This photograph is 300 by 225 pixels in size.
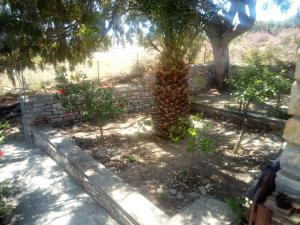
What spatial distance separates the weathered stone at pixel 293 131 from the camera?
6.17 ft

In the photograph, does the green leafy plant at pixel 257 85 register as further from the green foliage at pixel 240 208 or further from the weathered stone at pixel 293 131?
the weathered stone at pixel 293 131

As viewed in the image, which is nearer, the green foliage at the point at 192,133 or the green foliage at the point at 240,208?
the green foliage at the point at 240,208

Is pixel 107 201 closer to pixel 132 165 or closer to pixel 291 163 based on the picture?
pixel 132 165

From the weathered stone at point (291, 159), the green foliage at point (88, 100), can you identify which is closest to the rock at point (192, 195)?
the weathered stone at point (291, 159)

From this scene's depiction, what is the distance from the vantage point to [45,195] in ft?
13.1

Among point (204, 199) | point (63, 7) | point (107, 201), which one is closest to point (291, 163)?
point (204, 199)

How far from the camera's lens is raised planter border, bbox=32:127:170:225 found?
2.88 meters

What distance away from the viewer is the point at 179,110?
17.8ft

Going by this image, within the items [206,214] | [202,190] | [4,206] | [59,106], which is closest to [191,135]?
[202,190]

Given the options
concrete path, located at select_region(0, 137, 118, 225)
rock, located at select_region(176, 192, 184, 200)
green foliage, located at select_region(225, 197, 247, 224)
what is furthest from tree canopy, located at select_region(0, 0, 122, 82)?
green foliage, located at select_region(225, 197, 247, 224)

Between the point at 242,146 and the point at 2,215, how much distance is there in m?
4.13

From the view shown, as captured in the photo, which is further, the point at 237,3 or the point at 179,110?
the point at 237,3

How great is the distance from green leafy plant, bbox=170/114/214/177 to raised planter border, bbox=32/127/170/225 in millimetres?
1107

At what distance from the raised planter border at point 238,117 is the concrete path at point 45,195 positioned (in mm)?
4267
